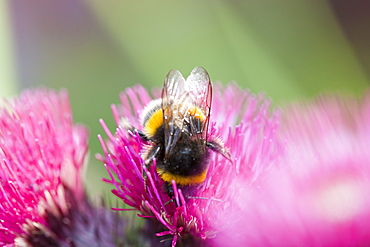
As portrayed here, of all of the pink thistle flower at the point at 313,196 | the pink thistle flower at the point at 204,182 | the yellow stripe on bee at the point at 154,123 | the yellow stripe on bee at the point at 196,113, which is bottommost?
the pink thistle flower at the point at 313,196

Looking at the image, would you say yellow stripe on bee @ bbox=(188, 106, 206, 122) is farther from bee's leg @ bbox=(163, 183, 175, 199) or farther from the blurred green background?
the blurred green background

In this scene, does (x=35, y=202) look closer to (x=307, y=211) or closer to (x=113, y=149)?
(x=113, y=149)

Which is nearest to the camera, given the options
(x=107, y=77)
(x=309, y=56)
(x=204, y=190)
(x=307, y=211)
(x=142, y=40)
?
(x=307, y=211)

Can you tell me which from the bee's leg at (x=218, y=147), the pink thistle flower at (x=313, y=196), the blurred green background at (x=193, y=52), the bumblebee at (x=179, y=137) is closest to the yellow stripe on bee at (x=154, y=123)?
the bumblebee at (x=179, y=137)

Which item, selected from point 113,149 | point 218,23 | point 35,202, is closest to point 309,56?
point 218,23

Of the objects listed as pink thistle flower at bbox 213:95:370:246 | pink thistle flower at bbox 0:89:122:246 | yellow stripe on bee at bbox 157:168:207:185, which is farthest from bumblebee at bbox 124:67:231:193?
pink thistle flower at bbox 0:89:122:246

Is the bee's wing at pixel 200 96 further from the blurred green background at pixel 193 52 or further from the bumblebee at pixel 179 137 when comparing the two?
the blurred green background at pixel 193 52

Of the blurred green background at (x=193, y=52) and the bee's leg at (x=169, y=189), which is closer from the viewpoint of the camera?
the bee's leg at (x=169, y=189)

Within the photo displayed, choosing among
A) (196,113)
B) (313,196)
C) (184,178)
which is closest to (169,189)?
(184,178)
